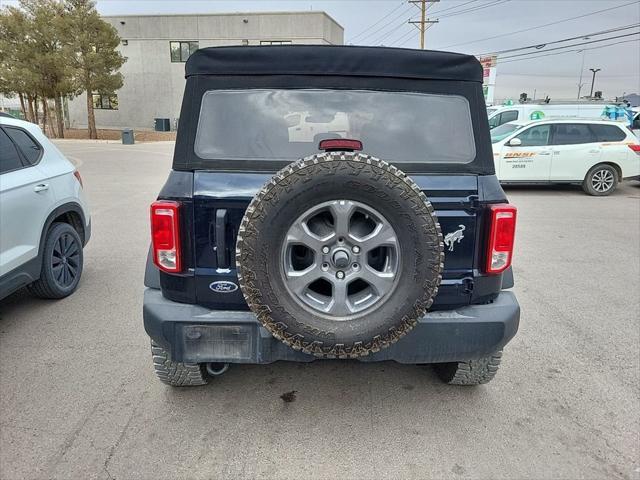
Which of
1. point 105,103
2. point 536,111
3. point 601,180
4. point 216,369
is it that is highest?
point 105,103

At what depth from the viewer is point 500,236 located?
2582 millimetres

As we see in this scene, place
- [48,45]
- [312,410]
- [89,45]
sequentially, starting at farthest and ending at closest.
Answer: [48,45] < [89,45] < [312,410]

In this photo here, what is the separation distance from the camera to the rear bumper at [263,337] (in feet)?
8.32

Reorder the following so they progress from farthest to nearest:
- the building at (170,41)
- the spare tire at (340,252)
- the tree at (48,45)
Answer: the building at (170,41)
the tree at (48,45)
the spare tire at (340,252)

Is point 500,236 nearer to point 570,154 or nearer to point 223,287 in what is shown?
point 223,287

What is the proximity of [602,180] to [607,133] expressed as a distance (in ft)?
3.56

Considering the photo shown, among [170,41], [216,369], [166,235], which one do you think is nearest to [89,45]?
[170,41]

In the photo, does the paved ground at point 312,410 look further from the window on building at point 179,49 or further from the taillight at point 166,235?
the window on building at point 179,49

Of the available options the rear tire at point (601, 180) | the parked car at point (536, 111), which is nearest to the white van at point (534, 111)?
the parked car at point (536, 111)

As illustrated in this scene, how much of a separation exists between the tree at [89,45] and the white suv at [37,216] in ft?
88.2

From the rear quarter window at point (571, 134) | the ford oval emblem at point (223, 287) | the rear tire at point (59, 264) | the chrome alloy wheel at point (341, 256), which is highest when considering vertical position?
the rear quarter window at point (571, 134)

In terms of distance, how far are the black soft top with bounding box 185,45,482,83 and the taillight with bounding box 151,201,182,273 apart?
0.75 meters

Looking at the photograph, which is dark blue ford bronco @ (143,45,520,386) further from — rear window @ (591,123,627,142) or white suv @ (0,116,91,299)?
rear window @ (591,123,627,142)

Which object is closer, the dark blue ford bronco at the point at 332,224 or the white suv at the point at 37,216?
the dark blue ford bronco at the point at 332,224
